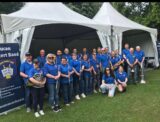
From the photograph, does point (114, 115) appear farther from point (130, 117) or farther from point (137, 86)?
point (137, 86)

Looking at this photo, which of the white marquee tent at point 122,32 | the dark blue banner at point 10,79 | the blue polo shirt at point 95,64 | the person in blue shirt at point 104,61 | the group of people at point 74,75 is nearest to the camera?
the group of people at point 74,75

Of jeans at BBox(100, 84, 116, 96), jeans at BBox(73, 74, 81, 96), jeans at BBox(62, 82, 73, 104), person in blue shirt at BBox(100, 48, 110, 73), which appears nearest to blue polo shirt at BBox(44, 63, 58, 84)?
jeans at BBox(62, 82, 73, 104)

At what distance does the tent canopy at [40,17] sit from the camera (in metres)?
8.89

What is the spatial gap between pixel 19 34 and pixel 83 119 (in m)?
3.37

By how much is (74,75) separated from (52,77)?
65.4 inches

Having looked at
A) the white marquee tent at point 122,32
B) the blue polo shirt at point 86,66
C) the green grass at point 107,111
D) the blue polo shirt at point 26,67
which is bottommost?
the green grass at point 107,111

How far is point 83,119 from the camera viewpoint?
727 cm

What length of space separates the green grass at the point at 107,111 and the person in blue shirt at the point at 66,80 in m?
0.28

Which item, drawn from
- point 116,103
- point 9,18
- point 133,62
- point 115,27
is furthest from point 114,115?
point 115,27

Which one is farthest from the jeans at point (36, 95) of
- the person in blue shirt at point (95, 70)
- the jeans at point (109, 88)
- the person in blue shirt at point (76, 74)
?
the person in blue shirt at point (95, 70)

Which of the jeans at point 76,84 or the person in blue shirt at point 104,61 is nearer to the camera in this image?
the jeans at point 76,84

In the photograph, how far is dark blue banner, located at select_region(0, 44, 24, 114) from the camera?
8109mm

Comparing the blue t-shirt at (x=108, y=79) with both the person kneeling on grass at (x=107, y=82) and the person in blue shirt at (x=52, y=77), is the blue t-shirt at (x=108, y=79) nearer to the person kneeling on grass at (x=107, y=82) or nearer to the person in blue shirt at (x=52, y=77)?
the person kneeling on grass at (x=107, y=82)

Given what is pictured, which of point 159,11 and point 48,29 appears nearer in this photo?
point 48,29
